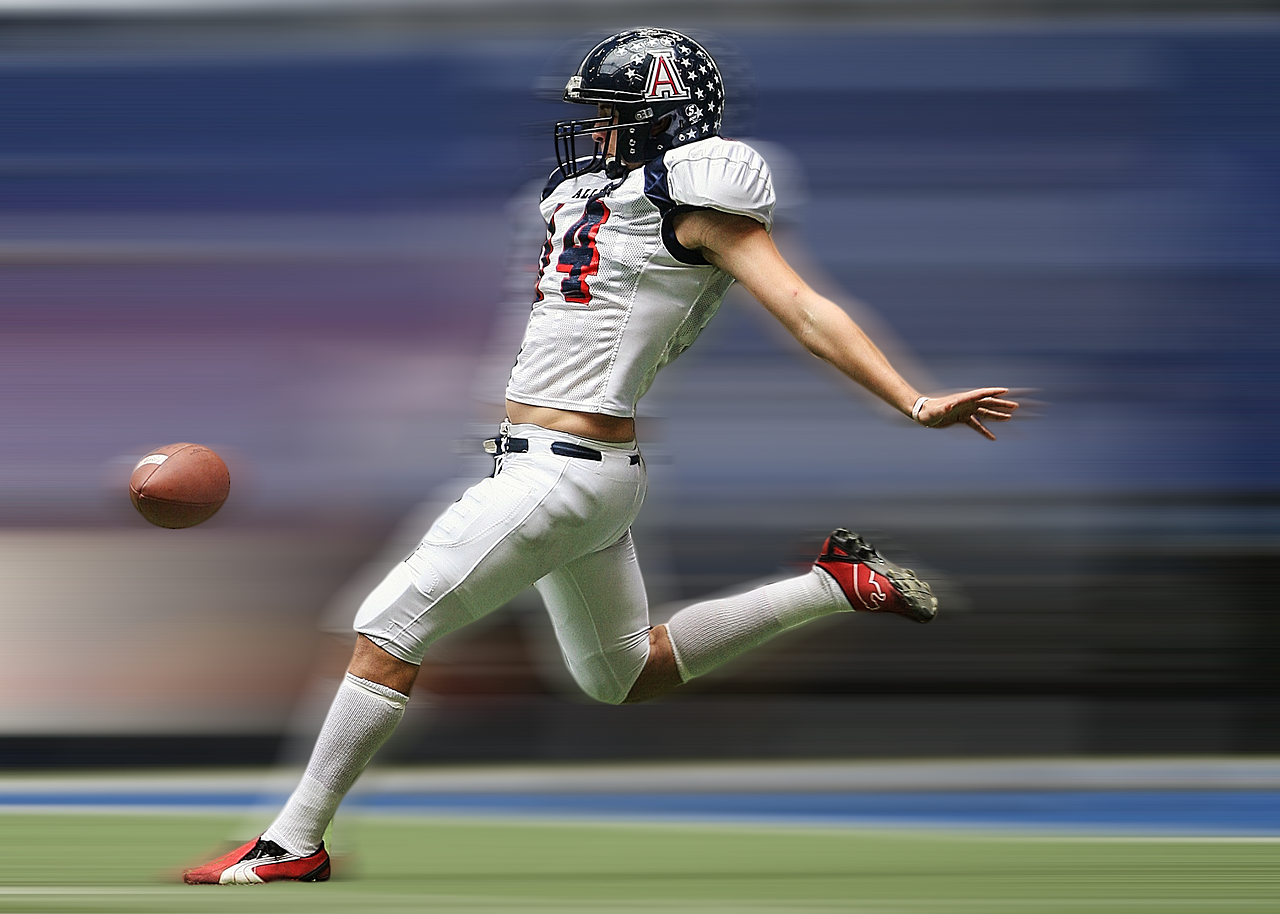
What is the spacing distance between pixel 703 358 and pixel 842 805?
4.31 ft

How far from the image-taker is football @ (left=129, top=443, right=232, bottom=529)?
2.64 meters

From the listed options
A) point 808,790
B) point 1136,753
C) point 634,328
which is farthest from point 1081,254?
point 634,328

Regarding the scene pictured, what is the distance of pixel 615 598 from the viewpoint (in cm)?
263

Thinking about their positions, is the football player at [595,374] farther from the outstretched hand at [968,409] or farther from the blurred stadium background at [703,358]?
the blurred stadium background at [703,358]

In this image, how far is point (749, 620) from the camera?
9.09ft

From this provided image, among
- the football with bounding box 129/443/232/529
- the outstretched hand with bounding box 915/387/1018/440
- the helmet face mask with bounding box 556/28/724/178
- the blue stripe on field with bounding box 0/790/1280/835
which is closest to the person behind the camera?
the outstretched hand with bounding box 915/387/1018/440

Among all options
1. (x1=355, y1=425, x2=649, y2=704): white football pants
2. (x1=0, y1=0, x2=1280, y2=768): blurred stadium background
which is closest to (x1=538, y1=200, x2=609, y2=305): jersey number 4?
(x1=355, y1=425, x2=649, y2=704): white football pants

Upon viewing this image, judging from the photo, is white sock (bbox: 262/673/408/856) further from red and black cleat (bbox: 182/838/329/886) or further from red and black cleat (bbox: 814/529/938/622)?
red and black cleat (bbox: 814/529/938/622)

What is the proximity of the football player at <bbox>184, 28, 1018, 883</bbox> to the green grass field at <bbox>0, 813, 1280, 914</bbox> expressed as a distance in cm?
21

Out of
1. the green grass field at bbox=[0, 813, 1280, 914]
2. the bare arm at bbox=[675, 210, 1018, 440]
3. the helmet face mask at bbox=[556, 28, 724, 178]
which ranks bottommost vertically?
the green grass field at bbox=[0, 813, 1280, 914]

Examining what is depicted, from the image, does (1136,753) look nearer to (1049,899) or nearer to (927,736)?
(927,736)

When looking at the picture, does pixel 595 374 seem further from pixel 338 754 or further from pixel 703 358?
pixel 703 358

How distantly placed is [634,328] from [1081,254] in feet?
6.98

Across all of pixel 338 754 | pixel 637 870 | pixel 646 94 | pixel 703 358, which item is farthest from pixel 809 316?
pixel 703 358
